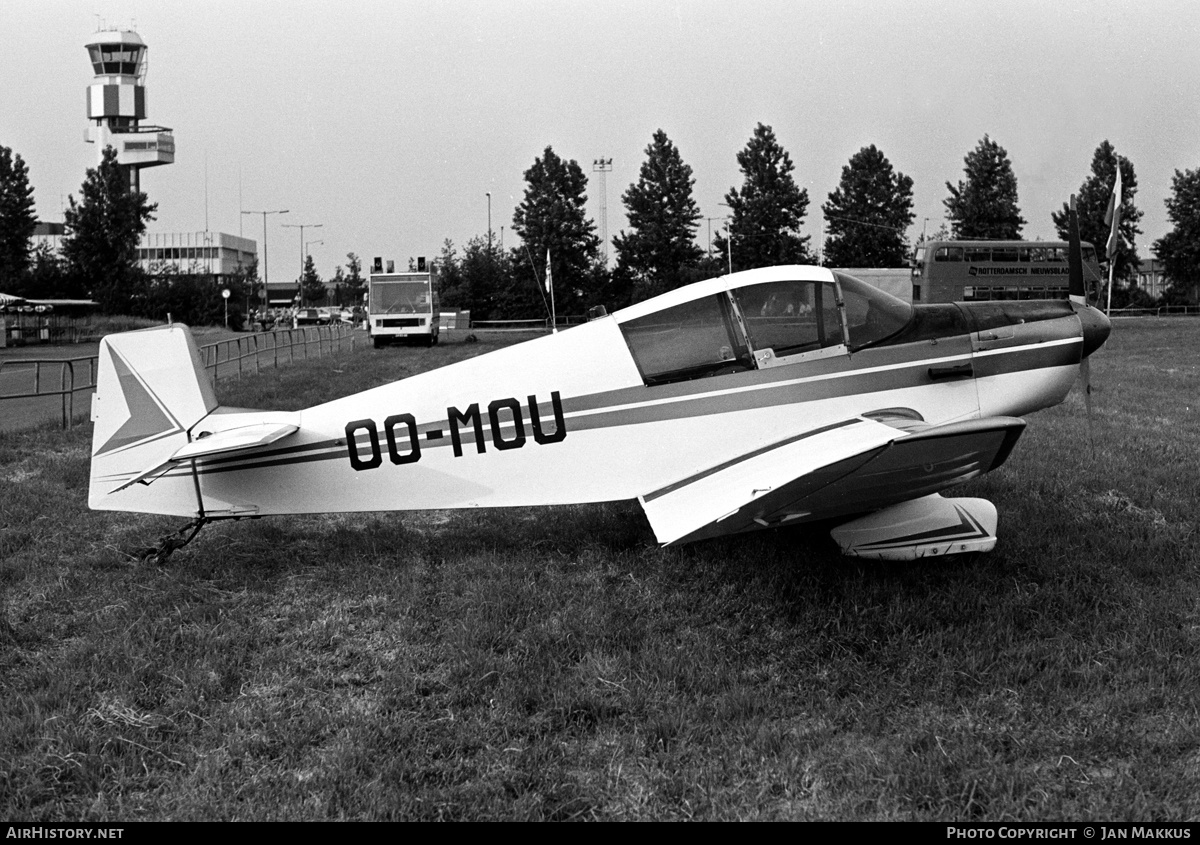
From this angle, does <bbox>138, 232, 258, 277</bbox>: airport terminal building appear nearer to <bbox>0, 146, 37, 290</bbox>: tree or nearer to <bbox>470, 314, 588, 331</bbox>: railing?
<bbox>0, 146, 37, 290</bbox>: tree

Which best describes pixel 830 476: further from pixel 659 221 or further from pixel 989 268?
pixel 659 221

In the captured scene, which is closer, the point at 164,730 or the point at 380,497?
the point at 164,730

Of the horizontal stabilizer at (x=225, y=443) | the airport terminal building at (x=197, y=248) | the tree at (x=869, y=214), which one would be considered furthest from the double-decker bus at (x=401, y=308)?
the airport terminal building at (x=197, y=248)

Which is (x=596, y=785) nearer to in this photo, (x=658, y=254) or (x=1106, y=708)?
(x=1106, y=708)

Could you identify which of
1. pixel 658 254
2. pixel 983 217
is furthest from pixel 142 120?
pixel 983 217

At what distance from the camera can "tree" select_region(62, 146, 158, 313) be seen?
63406mm

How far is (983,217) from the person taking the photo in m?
60.2

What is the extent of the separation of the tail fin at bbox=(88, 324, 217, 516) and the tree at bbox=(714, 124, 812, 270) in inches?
2124

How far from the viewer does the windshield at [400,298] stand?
109ft

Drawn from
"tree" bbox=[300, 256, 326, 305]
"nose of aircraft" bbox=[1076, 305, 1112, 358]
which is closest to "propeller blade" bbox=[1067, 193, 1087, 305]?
"nose of aircraft" bbox=[1076, 305, 1112, 358]

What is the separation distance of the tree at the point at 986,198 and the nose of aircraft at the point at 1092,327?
5758 centimetres

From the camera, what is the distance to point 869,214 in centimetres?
6116

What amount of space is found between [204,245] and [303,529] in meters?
142

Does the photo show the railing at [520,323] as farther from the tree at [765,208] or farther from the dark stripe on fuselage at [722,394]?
the dark stripe on fuselage at [722,394]
